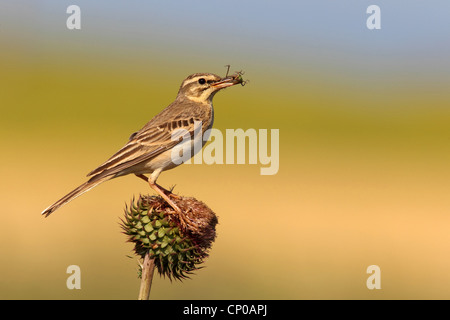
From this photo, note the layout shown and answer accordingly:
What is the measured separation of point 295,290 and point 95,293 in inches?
225

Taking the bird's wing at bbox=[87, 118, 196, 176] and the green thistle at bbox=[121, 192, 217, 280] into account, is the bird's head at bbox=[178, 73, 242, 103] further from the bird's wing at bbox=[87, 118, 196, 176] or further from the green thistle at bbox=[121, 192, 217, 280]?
the green thistle at bbox=[121, 192, 217, 280]

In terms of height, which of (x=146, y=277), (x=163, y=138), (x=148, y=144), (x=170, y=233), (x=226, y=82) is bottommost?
(x=146, y=277)

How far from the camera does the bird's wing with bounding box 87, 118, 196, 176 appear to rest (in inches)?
402

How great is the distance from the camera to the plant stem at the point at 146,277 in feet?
27.2

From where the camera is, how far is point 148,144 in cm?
1095

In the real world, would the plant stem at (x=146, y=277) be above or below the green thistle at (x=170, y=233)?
below

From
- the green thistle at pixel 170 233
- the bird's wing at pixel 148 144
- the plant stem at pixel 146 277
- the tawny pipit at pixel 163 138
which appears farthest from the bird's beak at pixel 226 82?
the plant stem at pixel 146 277

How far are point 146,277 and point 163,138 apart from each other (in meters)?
3.10

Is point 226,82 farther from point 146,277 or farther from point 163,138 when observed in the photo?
point 146,277

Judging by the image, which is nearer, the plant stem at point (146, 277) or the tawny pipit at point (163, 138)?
the plant stem at point (146, 277)

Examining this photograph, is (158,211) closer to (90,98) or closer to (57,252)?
(57,252)

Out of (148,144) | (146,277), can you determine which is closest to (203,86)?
(148,144)

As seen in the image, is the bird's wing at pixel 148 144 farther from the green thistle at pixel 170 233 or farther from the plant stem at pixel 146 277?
the plant stem at pixel 146 277

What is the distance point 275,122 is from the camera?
45312mm
